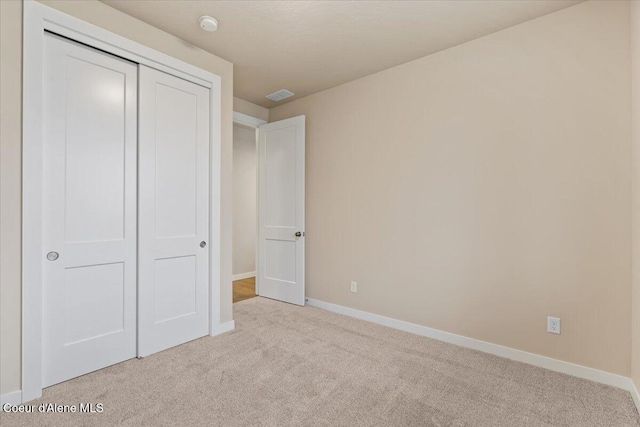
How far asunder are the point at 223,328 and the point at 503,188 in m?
2.83

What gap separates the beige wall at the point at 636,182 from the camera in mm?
1884

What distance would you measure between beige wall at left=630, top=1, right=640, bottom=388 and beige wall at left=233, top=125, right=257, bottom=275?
471cm

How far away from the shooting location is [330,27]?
249cm

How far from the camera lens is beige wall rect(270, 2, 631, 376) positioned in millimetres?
2113

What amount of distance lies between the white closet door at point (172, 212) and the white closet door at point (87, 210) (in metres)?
0.09

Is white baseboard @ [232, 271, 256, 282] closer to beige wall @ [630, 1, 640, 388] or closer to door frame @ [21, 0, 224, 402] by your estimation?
door frame @ [21, 0, 224, 402]

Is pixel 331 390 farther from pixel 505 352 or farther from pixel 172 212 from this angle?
pixel 172 212

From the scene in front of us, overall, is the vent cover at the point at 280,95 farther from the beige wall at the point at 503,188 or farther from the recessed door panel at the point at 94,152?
the recessed door panel at the point at 94,152
